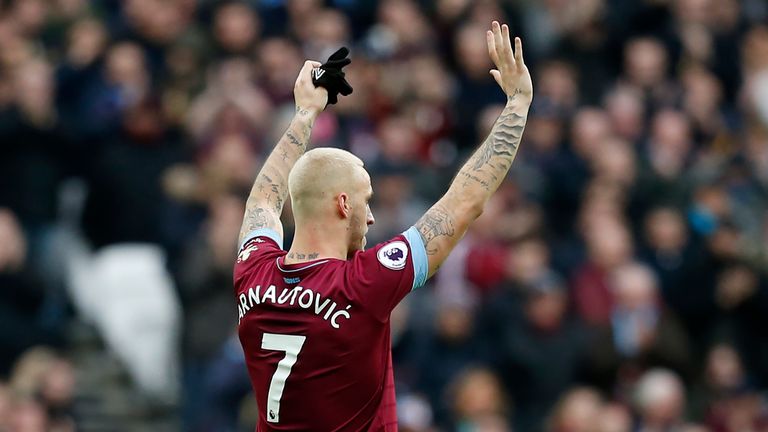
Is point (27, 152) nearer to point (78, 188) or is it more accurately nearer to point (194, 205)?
point (78, 188)

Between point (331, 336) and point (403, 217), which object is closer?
point (331, 336)

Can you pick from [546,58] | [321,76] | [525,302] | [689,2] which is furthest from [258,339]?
[689,2]

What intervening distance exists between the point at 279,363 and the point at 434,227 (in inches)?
34.0

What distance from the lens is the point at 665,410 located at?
1234 cm

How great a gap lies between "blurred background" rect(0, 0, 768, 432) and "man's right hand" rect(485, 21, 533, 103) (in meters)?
5.71

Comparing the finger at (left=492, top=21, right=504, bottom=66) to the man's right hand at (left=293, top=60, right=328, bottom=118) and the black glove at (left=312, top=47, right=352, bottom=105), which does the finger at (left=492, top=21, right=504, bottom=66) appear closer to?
the black glove at (left=312, top=47, right=352, bottom=105)

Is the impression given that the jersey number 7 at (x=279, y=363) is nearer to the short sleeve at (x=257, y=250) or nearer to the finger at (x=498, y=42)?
the short sleeve at (x=257, y=250)

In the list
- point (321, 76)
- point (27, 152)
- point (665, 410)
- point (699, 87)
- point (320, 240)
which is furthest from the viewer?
point (699, 87)

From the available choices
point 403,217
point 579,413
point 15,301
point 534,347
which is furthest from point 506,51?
point 15,301

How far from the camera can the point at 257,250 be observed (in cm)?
648

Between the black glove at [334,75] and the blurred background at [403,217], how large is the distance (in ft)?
17.4

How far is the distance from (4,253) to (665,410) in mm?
5946

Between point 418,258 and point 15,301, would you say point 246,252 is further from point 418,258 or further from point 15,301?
point 15,301

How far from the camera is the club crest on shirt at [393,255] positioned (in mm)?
5945
